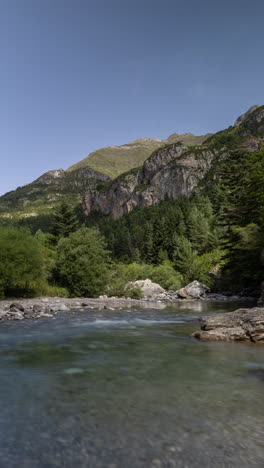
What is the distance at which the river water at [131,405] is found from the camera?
4.54 m

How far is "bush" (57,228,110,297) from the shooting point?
115ft

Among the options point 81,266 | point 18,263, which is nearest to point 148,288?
point 81,266

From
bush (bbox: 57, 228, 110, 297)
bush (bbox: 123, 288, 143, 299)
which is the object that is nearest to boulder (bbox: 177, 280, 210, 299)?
bush (bbox: 123, 288, 143, 299)

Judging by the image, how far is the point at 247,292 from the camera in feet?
143

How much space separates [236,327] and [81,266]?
77.9 feet

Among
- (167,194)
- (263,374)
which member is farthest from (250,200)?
(167,194)

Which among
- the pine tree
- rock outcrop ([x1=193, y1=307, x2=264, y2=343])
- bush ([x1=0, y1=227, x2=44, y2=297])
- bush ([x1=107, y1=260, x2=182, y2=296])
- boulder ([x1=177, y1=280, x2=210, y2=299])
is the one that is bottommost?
boulder ([x1=177, y1=280, x2=210, y2=299])

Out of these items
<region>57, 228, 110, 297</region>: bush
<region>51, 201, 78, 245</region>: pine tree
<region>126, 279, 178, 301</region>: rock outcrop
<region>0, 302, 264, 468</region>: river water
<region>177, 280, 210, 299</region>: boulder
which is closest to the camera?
<region>0, 302, 264, 468</region>: river water

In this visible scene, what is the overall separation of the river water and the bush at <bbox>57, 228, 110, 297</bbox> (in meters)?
22.3

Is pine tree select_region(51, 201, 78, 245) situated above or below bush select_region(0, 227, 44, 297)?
above

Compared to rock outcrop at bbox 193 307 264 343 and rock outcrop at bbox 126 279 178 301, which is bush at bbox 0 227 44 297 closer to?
rock outcrop at bbox 126 279 178 301

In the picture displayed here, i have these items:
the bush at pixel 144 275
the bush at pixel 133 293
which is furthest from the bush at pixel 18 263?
the bush at pixel 144 275

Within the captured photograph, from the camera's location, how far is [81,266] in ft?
115

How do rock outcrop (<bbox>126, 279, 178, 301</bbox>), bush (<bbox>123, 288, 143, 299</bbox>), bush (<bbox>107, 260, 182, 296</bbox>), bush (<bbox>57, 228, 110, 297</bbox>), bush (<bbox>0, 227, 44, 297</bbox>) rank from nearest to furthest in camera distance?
bush (<bbox>0, 227, 44, 297</bbox>)
bush (<bbox>57, 228, 110, 297</bbox>)
bush (<bbox>123, 288, 143, 299</bbox>)
rock outcrop (<bbox>126, 279, 178, 301</bbox>)
bush (<bbox>107, 260, 182, 296</bbox>)
